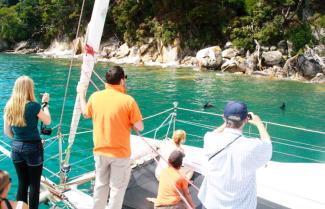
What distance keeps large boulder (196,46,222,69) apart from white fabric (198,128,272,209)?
116 feet

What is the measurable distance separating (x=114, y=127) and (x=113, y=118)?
0.11 m

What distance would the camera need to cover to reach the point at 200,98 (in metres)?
24.2

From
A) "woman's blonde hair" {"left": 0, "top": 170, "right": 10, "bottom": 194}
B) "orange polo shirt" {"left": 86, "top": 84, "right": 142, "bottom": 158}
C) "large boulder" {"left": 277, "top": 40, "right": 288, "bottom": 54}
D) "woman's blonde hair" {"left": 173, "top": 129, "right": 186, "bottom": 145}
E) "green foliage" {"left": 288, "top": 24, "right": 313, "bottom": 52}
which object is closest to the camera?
"woman's blonde hair" {"left": 0, "top": 170, "right": 10, "bottom": 194}

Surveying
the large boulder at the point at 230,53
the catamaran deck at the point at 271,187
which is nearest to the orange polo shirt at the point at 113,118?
the catamaran deck at the point at 271,187

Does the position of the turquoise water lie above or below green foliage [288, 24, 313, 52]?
below

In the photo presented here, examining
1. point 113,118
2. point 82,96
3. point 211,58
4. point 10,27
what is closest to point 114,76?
point 113,118

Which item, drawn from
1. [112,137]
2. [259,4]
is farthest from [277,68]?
[112,137]

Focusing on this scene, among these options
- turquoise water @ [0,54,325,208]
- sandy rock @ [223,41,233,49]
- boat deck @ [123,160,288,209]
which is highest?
sandy rock @ [223,41,233,49]

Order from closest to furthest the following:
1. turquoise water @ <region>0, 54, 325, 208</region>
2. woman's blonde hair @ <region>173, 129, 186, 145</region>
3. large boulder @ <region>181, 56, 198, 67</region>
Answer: woman's blonde hair @ <region>173, 129, 186, 145</region>
turquoise water @ <region>0, 54, 325, 208</region>
large boulder @ <region>181, 56, 198, 67</region>

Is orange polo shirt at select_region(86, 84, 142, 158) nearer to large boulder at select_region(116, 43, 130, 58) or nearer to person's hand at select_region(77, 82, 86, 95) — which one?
person's hand at select_region(77, 82, 86, 95)

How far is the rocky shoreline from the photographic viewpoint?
114 feet

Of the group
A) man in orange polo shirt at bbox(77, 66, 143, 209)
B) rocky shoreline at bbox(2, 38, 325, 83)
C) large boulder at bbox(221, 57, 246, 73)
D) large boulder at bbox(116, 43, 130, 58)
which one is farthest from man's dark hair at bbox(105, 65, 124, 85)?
large boulder at bbox(116, 43, 130, 58)

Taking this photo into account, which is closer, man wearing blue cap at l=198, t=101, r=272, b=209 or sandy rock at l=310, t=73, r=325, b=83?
man wearing blue cap at l=198, t=101, r=272, b=209

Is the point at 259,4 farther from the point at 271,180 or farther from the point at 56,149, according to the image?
the point at 271,180
